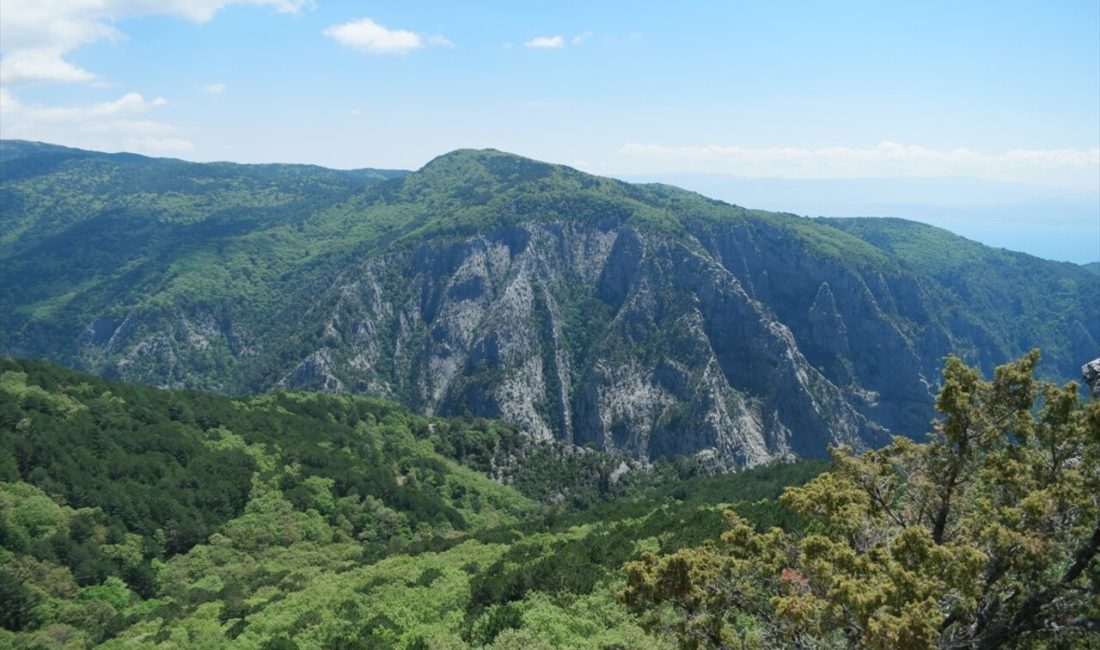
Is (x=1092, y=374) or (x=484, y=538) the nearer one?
(x=1092, y=374)

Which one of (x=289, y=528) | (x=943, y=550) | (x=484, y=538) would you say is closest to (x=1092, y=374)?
(x=943, y=550)

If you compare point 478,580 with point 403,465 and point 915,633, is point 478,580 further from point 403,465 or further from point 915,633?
point 403,465

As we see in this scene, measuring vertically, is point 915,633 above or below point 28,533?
above

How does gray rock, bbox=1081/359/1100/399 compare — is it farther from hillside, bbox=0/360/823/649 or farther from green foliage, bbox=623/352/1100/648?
hillside, bbox=0/360/823/649

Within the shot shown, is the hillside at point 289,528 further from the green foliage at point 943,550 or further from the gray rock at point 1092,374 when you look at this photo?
the gray rock at point 1092,374

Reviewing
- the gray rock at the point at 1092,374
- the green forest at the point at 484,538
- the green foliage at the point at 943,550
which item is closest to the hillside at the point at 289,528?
the green forest at the point at 484,538

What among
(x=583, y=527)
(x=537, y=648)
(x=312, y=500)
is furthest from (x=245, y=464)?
(x=537, y=648)

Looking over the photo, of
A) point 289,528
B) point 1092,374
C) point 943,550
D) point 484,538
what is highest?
point 1092,374

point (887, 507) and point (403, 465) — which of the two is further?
point (403, 465)

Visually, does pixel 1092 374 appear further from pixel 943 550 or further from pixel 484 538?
pixel 484 538
